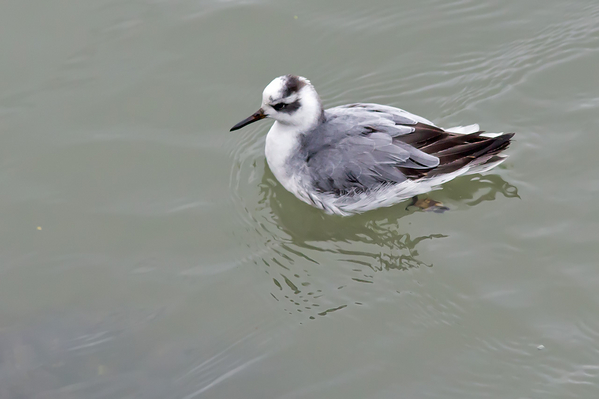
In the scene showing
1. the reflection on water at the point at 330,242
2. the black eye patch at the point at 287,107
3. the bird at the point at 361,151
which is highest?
the black eye patch at the point at 287,107

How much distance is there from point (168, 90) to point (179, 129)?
628mm

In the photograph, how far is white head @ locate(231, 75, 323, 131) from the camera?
6137mm

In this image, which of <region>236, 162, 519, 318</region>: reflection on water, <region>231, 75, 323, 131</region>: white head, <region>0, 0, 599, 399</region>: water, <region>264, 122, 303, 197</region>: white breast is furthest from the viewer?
<region>264, 122, 303, 197</region>: white breast

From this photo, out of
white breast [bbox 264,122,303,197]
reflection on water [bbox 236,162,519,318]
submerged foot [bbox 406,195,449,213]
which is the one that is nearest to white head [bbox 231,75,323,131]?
white breast [bbox 264,122,303,197]

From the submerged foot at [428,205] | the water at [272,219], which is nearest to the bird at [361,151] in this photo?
the submerged foot at [428,205]

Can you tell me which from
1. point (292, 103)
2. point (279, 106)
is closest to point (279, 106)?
point (279, 106)

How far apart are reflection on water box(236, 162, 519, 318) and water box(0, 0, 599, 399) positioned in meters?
0.02

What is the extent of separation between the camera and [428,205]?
6.44 meters

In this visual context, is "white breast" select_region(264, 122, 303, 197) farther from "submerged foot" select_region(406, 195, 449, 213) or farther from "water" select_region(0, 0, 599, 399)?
"submerged foot" select_region(406, 195, 449, 213)

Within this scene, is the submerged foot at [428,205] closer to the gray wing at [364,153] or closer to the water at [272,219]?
the water at [272,219]

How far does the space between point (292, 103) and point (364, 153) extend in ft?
2.85

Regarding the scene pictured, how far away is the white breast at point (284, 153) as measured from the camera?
632 centimetres

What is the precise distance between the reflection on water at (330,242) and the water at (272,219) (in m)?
0.02

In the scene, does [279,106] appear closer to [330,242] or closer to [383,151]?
[383,151]
